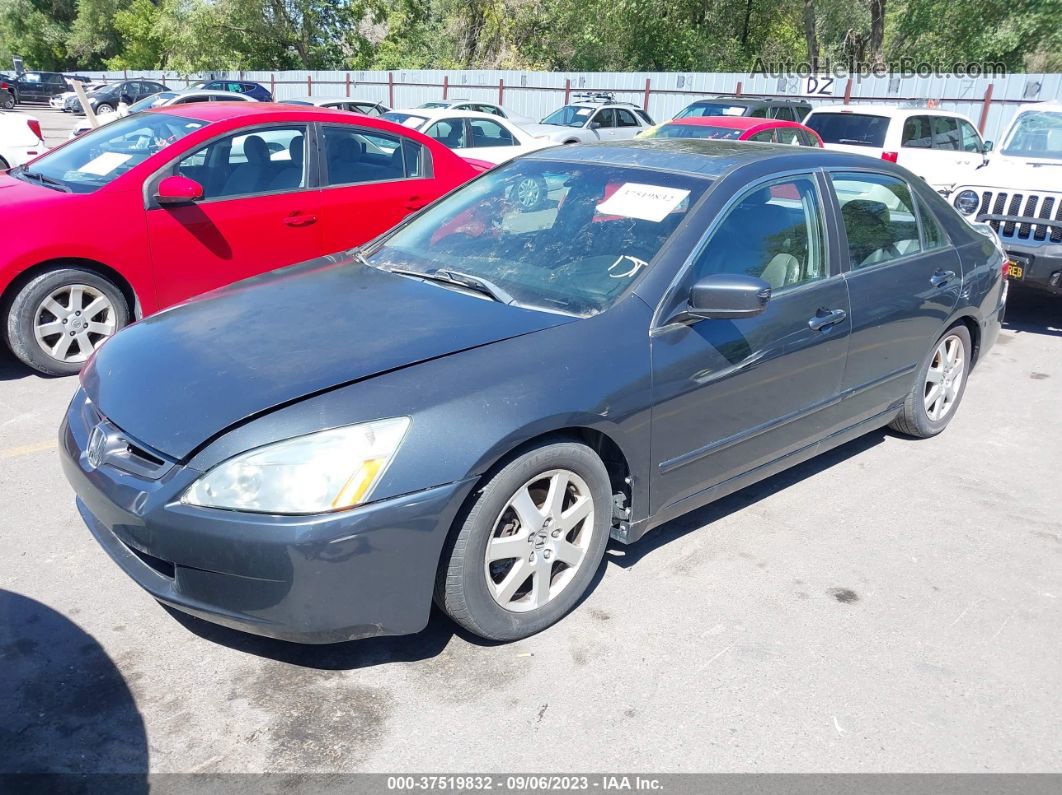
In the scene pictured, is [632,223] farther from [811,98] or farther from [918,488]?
[811,98]

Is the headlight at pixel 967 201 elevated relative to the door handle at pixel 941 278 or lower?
elevated

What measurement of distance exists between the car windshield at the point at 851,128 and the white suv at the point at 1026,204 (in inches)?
125

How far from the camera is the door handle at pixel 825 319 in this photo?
12.5 feet

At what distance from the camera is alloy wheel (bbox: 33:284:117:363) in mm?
5344

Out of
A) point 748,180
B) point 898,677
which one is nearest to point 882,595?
point 898,677

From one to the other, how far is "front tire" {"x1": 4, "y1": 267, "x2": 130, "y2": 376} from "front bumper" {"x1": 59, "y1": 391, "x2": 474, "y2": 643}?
3062 mm

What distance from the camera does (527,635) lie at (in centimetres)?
311

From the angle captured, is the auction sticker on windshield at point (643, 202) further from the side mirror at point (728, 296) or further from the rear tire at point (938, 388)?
the rear tire at point (938, 388)

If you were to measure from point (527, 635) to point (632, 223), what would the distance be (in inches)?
65.6

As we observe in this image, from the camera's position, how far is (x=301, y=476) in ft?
8.32

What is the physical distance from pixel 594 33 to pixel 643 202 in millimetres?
34143

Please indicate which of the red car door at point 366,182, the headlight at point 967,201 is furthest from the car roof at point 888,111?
the red car door at point 366,182

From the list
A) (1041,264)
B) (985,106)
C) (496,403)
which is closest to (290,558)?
(496,403)

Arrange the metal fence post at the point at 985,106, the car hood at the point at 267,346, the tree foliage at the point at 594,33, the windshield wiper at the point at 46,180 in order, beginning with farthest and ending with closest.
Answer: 1. the tree foliage at the point at 594,33
2. the metal fence post at the point at 985,106
3. the windshield wiper at the point at 46,180
4. the car hood at the point at 267,346
